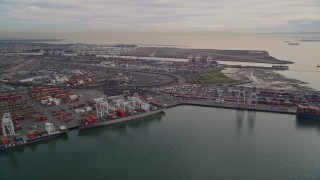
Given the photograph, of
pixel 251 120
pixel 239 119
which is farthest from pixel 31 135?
pixel 251 120

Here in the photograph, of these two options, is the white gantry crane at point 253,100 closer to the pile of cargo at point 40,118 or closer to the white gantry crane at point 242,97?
the white gantry crane at point 242,97

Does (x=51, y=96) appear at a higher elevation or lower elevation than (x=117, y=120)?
higher

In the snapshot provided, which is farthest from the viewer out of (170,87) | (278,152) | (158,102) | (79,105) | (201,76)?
(201,76)

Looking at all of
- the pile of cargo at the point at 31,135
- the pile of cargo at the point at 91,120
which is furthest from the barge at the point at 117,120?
the pile of cargo at the point at 31,135

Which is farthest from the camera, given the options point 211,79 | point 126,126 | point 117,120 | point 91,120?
point 211,79

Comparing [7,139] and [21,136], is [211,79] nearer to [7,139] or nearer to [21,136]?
[21,136]

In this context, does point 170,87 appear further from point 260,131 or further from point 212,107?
point 260,131

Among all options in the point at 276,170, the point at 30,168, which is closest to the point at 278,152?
the point at 276,170
